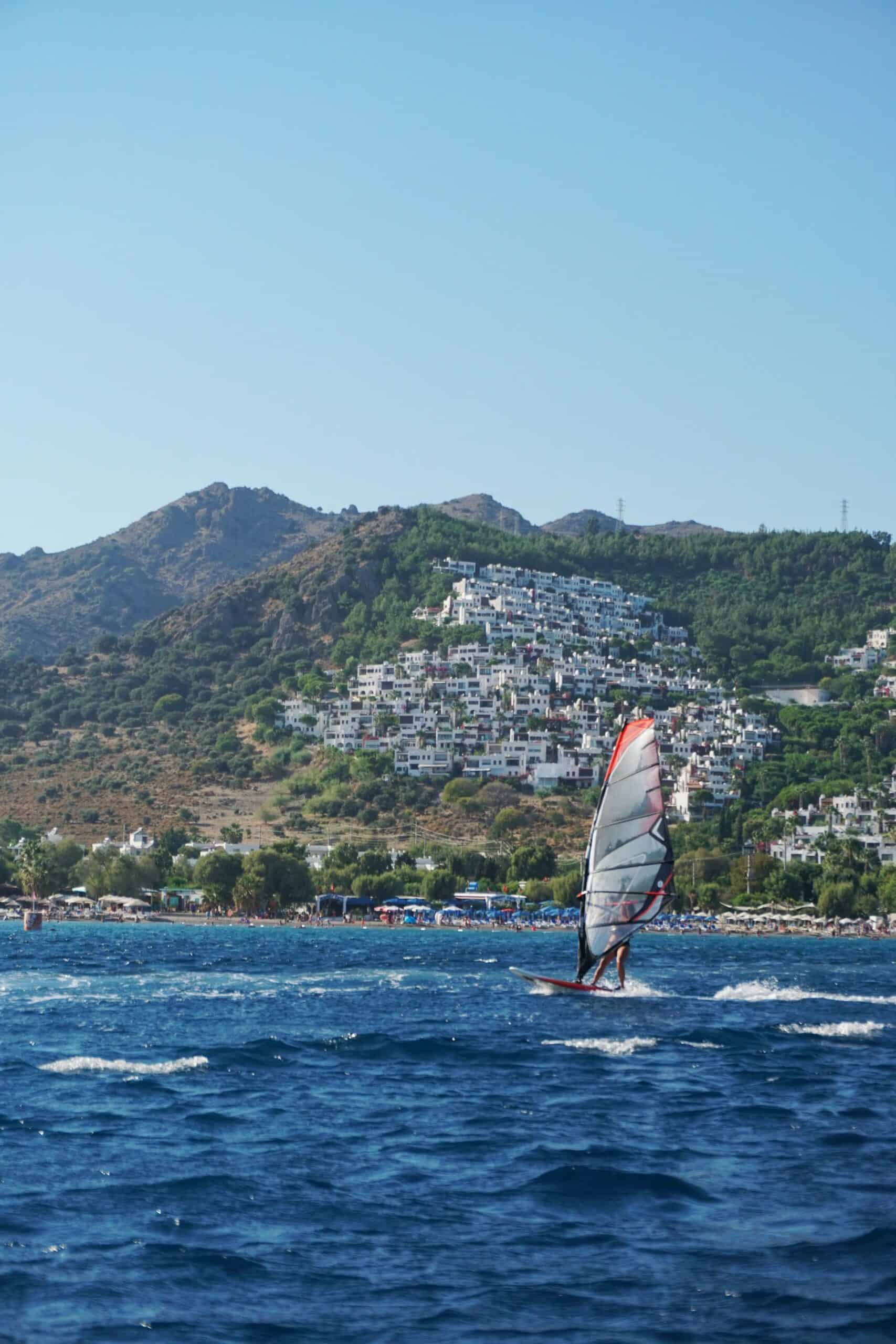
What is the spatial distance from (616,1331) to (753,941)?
116829 mm

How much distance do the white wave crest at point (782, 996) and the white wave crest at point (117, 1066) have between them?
94.6 ft

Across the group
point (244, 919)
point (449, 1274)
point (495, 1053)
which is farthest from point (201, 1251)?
point (244, 919)

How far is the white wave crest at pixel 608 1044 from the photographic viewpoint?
48.6 meters

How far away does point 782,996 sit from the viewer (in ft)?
229

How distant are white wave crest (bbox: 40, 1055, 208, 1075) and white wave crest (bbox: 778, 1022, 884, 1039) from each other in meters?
20.5

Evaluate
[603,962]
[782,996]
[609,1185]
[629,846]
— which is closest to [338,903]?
[782,996]

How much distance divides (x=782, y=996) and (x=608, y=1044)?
2205 cm

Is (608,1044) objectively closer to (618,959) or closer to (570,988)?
(618,959)

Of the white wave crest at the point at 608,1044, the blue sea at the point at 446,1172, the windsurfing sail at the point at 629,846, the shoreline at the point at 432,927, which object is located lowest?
the shoreline at the point at 432,927

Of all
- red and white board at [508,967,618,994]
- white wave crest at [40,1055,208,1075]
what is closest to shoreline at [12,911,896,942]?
red and white board at [508,967,618,994]

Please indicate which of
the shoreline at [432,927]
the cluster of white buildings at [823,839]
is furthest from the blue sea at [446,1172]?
the cluster of white buildings at [823,839]

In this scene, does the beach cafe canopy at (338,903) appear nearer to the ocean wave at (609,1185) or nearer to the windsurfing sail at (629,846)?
the windsurfing sail at (629,846)

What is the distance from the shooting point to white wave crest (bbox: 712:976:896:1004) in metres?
67.3

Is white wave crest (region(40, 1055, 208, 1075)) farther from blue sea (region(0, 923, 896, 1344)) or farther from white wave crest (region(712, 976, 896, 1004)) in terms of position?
white wave crest (region(712, 976, 896, 1004))
